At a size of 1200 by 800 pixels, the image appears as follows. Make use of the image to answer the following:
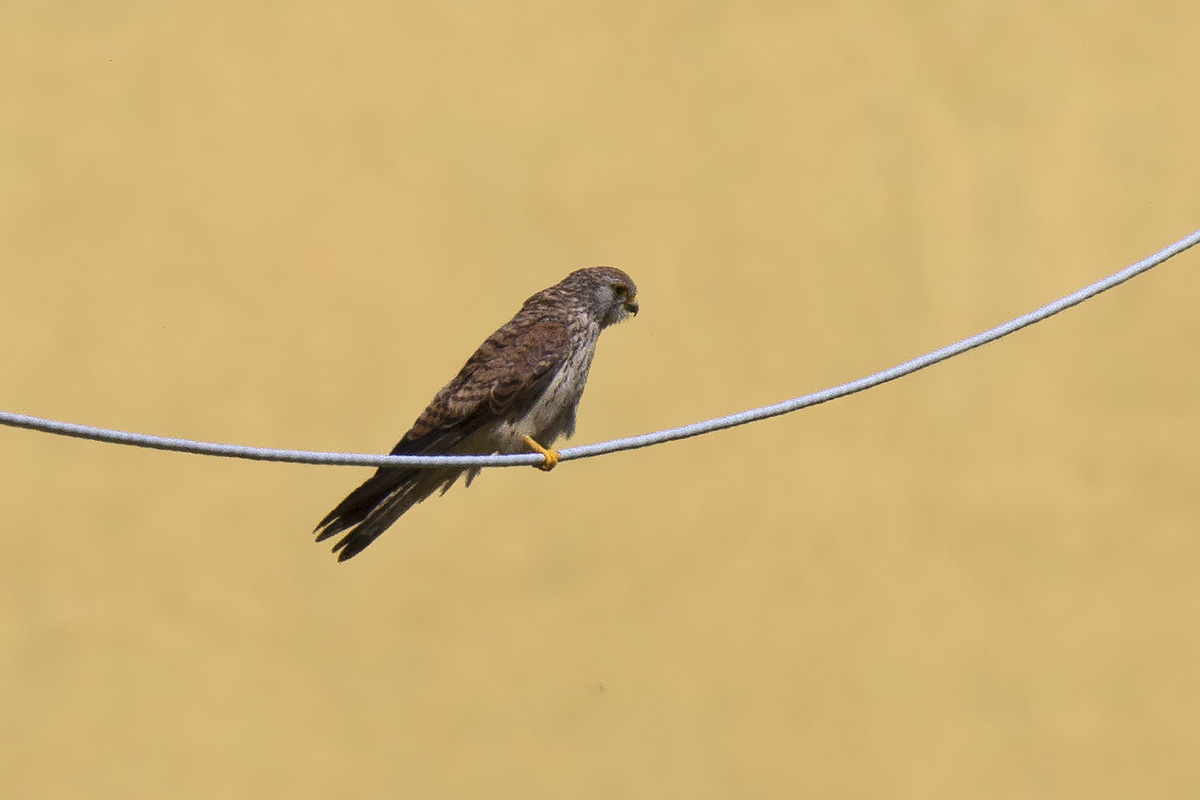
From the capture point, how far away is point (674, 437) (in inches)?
172

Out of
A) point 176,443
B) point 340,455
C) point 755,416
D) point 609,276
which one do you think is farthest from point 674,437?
point 609,276

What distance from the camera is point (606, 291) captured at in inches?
239

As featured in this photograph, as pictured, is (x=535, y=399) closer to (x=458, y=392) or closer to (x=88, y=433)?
(x=458, y=392)

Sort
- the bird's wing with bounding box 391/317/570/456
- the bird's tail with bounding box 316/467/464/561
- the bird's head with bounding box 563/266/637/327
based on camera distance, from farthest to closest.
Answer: the bird's head with bounding box 563/266/637/327
the bird's wing with bounding box 391/317/570/456
the bird's tail with bounding box 316/467/464/561

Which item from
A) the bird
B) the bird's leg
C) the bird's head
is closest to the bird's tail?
the bird

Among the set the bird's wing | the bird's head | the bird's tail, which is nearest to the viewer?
the bird's tail

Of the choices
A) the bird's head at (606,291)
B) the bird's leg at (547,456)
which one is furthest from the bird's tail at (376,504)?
the bird's head at (606,291)

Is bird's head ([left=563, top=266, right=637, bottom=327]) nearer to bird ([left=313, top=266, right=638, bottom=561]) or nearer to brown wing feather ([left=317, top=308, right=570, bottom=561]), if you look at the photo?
bird ([left=313, top=266, right=638, bottom=561])

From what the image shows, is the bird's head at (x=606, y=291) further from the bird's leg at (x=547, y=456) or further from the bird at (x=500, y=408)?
the bird's leg at (x=547, y=456)

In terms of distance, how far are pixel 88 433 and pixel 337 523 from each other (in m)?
1.81

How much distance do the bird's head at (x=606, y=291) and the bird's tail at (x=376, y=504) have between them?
0.82 m

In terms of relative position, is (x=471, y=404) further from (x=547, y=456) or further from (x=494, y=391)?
(x=547, y=456)

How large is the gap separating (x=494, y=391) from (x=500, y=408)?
6 cm

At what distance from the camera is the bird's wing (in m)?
5.58
